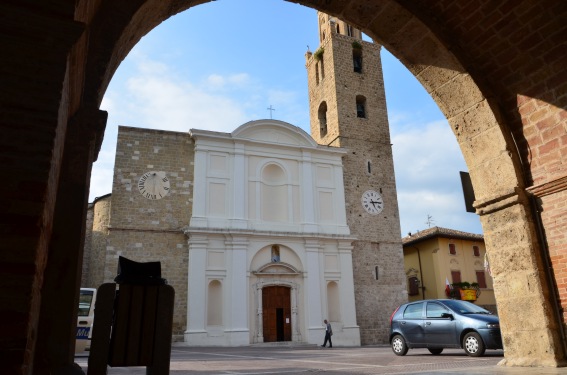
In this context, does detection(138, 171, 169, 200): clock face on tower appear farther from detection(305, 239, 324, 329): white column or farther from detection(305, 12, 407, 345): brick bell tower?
detection(305, 12, 407, 345): brick bell tower

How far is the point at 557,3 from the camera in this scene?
4617mm

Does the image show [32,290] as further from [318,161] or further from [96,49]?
[318,161]

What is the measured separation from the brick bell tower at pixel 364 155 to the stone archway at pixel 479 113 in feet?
57.9

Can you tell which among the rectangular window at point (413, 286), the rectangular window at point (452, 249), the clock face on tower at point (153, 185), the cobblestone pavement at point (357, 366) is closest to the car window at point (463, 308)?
the cobblestone pavement at point (357, 366)

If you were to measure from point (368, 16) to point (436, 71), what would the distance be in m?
1.12

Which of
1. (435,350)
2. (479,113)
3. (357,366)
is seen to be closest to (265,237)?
(435,350)

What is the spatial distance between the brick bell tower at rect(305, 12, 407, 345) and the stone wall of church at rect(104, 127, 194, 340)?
333 inches

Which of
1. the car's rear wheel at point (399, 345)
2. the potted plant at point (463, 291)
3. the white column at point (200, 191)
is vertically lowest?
the car's rear wheel at point (399, 345)

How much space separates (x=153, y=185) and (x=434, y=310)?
14.2 m

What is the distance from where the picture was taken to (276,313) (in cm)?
2084

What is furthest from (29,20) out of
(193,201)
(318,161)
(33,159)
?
(318,161)

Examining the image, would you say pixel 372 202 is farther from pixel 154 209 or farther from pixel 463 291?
pixel 154 209

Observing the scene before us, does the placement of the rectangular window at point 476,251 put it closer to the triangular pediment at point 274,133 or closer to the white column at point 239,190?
the triangular pediment at point 274,133

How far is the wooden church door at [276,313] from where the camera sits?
67.1ft
